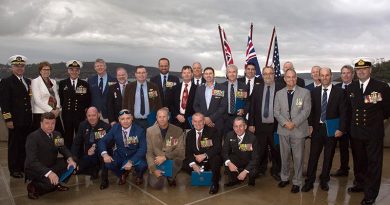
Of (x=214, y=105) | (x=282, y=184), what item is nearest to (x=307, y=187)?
(x=282, y=184)

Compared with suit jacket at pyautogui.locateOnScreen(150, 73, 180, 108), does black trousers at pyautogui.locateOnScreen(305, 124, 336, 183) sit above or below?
below

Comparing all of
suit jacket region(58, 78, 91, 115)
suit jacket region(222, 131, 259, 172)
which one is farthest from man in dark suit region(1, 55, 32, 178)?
suit jacket region(222, 131, 259, 172)

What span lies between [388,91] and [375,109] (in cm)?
27

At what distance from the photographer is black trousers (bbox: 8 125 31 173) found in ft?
17.7

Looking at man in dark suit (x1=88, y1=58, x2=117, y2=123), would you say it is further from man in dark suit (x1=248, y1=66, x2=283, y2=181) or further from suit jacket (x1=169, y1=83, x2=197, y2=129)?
man in dark suit (x1=248, y1=66, x2=283, y2=181)

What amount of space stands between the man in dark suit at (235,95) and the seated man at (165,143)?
995 mm

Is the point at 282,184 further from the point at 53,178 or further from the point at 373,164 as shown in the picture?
the point at 53,178

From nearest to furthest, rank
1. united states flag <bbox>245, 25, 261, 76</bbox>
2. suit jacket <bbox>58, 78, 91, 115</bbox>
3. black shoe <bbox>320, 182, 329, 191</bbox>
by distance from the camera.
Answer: black shoe <bbox>320, 182, 329, 191</bbox>
suit jacket <bbox>58, 78, 91, 115</bbox>
united states flag <bbox>245, 25, 261, 76</bbox>

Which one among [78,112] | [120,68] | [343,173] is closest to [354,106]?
[343,173]

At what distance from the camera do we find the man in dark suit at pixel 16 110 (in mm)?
5258

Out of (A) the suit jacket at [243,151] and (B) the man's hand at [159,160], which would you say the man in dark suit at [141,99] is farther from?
(A) the suit jacket at [243,151]

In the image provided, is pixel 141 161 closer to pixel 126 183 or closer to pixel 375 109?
pixel 126 183

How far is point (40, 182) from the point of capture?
4426mm

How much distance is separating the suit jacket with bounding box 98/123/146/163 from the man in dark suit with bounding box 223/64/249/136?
4.93 feet
